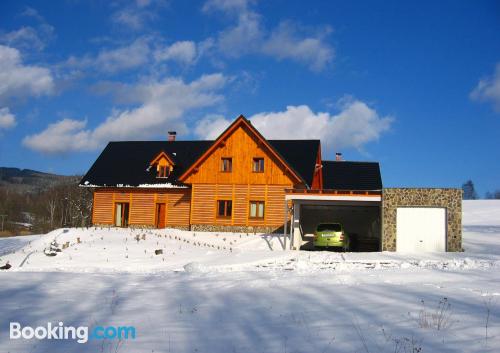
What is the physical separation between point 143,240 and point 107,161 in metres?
13.4

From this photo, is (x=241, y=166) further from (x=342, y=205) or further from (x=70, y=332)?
(x=70, y=332)

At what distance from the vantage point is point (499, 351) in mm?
5871

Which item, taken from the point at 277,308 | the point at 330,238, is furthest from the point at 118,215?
the point at 277,308

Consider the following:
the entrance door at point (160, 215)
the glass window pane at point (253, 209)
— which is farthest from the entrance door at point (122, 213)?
the glass window pane at point (253, 209)

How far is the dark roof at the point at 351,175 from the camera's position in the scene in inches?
1510

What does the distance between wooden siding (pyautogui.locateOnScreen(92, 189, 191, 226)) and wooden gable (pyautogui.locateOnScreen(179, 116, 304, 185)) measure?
7.91 feet

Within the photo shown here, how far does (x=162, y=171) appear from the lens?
115 feet

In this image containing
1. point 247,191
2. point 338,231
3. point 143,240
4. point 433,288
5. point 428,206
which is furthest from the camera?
point 247,191

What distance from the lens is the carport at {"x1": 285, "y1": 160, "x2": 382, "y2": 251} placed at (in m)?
24.6

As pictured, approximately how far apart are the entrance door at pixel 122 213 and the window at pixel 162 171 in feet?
11.1

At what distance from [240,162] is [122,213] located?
10.3m

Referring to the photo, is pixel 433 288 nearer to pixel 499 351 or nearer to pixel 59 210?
pixel 499 351

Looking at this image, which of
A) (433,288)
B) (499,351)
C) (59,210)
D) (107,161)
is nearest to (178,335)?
(499,351)

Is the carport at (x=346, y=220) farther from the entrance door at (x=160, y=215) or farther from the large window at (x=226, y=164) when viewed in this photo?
the entrance door at (x=160, y=215)
